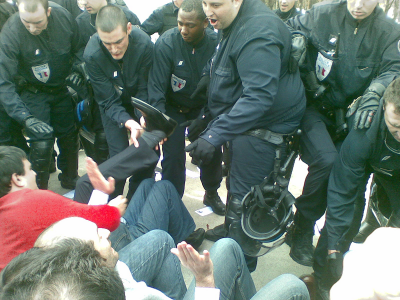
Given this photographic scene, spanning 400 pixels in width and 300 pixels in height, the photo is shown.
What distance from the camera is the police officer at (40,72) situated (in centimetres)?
260

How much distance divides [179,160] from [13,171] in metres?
1.34

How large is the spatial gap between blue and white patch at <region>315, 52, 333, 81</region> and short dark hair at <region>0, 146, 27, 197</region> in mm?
1746

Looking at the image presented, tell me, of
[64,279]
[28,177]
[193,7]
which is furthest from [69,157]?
[64,279]

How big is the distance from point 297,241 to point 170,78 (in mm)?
1491

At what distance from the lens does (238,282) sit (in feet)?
4.88

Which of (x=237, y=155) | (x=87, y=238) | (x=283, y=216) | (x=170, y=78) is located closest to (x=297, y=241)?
(x=283, y=216)

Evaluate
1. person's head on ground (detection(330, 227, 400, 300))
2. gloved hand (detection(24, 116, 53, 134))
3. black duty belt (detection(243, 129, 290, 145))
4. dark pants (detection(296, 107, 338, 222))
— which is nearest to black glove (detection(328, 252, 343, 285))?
dark pants (detection(296, 107, 338, 222))

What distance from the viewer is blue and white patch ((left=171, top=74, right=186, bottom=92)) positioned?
2611mm

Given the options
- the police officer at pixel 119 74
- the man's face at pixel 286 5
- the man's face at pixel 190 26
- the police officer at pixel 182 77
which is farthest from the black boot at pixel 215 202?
the man's face at pixel 286 5

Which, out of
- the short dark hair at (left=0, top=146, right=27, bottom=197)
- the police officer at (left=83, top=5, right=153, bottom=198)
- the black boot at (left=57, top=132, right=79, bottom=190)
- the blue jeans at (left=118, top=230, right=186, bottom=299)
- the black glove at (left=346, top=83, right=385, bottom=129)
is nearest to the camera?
the blue jeans at (left=118, top=230, right=186, bottom=299)

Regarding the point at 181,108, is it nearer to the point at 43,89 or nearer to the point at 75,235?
the point at 43,89

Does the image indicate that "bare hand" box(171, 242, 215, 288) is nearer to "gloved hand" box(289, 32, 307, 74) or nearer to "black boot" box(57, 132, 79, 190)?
"gloved hand" box(289, 32, 307, 74)

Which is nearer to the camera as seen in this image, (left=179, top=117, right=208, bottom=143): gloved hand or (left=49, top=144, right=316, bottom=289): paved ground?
(left=49, top=144, right=316, bottom=289): paved ground

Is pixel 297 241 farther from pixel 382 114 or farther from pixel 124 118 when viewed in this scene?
pixel 124 118
